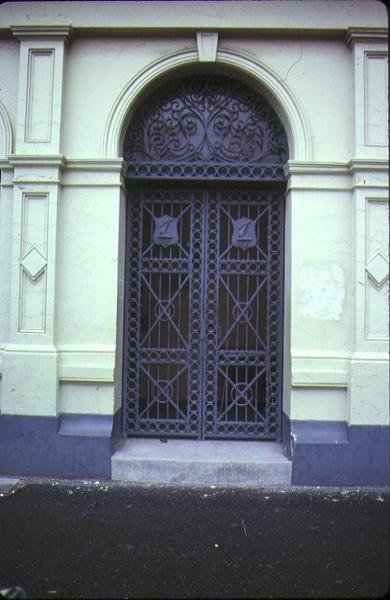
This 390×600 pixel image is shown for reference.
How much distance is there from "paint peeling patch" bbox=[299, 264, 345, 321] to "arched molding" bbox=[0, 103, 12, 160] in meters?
3.39

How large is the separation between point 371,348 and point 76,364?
3.02 meters

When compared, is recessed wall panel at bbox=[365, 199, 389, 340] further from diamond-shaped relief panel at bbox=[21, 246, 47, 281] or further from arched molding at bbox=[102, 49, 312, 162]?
diamond-shaped relief panel at bbox=[21, 246, 47, 281]

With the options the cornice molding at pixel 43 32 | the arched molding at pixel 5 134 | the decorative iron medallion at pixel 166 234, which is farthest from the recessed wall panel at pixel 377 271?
the arched molding at pixel 5 134

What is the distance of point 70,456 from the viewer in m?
4.91

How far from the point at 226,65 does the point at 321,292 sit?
8.63 ft

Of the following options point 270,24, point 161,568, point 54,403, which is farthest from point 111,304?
point 270,24

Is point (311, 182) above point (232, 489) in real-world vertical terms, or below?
above

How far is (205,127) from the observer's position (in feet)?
17.8

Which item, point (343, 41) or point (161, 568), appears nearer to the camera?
point (161, 568)

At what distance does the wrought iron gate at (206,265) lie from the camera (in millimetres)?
5375

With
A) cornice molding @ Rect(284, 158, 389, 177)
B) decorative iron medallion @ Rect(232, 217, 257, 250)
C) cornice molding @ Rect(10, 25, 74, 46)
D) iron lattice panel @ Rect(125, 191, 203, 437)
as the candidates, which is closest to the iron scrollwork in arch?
cornice molding @ Rect(284, 158, 389, 177)

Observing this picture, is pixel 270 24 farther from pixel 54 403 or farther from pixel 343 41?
pixel 54 403

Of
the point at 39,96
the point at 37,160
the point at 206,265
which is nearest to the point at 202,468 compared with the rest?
the point at 206,265

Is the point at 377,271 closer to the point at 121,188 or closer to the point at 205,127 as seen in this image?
the point at 205,127
